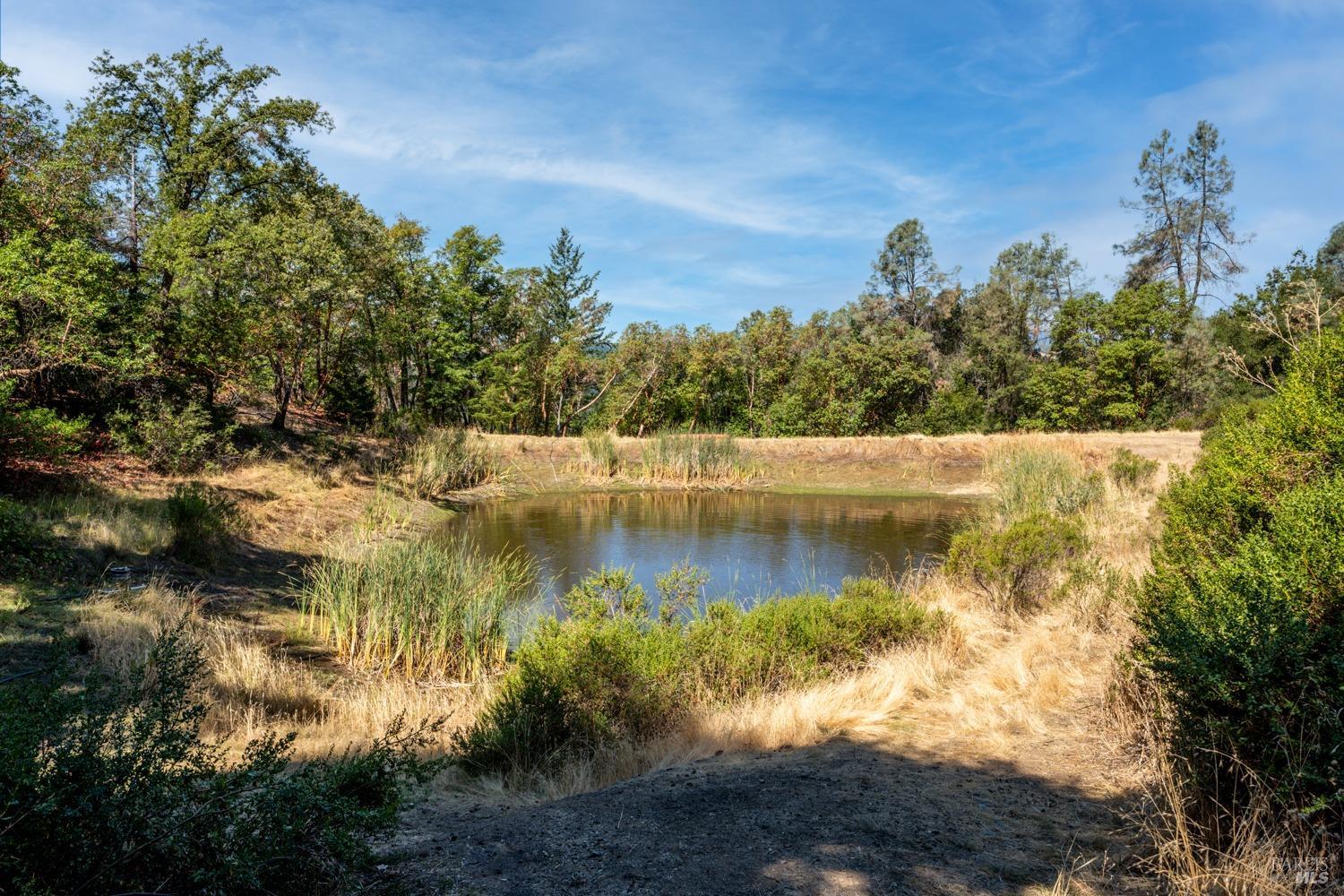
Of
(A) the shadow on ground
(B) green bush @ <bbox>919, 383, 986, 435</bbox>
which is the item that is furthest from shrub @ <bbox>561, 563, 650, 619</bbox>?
(B) green bush @ <bbox>919, 383, 986, 435</bbox>

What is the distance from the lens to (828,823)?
3.38 meters

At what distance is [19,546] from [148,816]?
5052 mm

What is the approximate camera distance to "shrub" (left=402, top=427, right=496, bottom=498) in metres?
19.9

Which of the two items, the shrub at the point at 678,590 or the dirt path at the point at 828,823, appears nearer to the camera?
the dirt path at the point at 828,823

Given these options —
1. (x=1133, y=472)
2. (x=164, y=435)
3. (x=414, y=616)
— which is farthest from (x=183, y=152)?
(x=1133, y=472)

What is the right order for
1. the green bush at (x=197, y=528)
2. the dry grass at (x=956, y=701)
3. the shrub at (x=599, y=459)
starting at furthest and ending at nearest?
the shrub at (x=599, y=459) → the green bush at (x=197, y=528) → the dry grass at (x=956, y=701)

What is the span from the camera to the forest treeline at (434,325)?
12.8 meters

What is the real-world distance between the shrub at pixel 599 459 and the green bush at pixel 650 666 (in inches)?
738

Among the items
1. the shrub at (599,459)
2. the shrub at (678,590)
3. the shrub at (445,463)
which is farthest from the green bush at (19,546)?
the shrub at (599,459)

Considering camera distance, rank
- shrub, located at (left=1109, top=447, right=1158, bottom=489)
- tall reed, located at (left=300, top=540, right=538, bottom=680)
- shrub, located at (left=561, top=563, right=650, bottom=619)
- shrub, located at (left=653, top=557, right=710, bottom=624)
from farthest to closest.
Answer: shrub, located at (left=1109, top=447, right=1158, bottom=489)
shrub, located at (left=653, top=557, right=710, bottom=624)
tall reed, located at (left=300, top=540, right=538, bottom=680)
shrub, located at (left=561, top=563, right=650, bottom=619)

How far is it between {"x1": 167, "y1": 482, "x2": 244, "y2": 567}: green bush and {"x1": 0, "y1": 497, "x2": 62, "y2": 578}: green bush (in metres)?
2.10

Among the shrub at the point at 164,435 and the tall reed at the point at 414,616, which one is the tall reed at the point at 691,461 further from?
the tall reed at the point at 414,616

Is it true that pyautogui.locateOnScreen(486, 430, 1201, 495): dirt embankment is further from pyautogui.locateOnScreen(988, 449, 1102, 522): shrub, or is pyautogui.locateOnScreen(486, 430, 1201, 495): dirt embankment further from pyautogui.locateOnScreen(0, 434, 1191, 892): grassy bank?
pyautogui.locateOnScreen(0, 434, 1191, 892): grassy bank

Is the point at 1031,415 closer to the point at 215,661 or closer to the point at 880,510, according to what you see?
the point at 880,510
